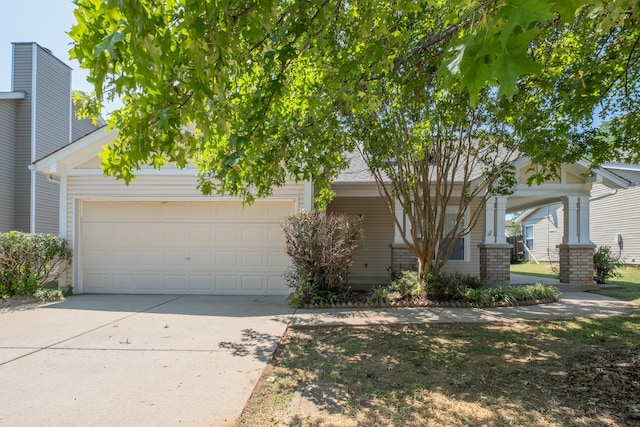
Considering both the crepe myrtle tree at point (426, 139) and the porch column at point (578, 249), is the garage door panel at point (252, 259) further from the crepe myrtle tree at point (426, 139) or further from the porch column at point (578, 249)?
the porch column at point (578, 249)

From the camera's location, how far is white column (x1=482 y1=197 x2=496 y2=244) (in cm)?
1009

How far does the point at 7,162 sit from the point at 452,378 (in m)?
15.1

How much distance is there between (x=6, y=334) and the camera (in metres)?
5.48

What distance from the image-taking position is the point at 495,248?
392 inches

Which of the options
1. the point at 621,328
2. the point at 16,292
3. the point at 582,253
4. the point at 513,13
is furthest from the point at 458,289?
the point at 16,292

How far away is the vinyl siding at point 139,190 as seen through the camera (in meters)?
9.02

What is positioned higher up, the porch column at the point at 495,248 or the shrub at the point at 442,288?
the porch column at the point at 495,248

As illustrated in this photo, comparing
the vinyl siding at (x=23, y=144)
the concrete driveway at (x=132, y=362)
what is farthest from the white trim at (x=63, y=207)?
the vinyl siding at (x=23, y=144)

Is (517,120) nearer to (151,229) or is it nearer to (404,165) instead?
(404,165)

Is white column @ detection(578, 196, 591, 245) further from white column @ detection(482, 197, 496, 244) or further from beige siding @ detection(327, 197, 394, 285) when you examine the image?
beige siding @ detection(327, 197, 394, 285)

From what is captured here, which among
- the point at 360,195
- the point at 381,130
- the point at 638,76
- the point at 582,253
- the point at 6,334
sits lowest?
the point at 6,334

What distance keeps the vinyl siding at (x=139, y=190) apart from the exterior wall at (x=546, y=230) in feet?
54.1

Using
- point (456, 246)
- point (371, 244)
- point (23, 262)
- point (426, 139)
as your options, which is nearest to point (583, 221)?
point (456, 246)

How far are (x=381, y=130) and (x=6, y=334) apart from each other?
6559mm
